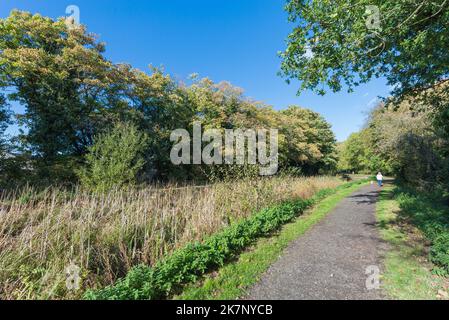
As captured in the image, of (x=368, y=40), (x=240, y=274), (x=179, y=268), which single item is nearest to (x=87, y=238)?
(x=179, y=268)

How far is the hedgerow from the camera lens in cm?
294

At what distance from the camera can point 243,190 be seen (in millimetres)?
7695

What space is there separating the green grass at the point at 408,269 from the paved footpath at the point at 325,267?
25 cm

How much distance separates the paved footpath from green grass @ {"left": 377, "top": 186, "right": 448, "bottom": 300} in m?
0.25

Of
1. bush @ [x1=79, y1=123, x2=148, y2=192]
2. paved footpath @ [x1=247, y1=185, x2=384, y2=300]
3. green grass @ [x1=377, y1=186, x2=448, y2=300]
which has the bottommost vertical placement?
paved footpath @ [x1=247, y1=185, x2=384, y2=300]

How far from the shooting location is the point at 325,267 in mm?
4148

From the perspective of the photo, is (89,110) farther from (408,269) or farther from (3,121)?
(408,269)

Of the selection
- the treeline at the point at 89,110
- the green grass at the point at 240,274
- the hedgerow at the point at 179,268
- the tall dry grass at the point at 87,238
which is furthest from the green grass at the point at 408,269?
the treeline at the point at 89,110

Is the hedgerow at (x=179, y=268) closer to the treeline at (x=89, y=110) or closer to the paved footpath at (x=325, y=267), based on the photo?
the paved footpath at (x=325, y=267)

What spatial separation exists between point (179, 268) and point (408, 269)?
14.6ft

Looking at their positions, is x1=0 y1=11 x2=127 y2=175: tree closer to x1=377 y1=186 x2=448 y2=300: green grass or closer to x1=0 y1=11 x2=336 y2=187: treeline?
x1=0 y1=11 x2=336 y2=187: treeline

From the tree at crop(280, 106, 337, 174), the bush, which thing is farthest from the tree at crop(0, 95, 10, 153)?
the tree at crop(280, 106, 337, 174)
